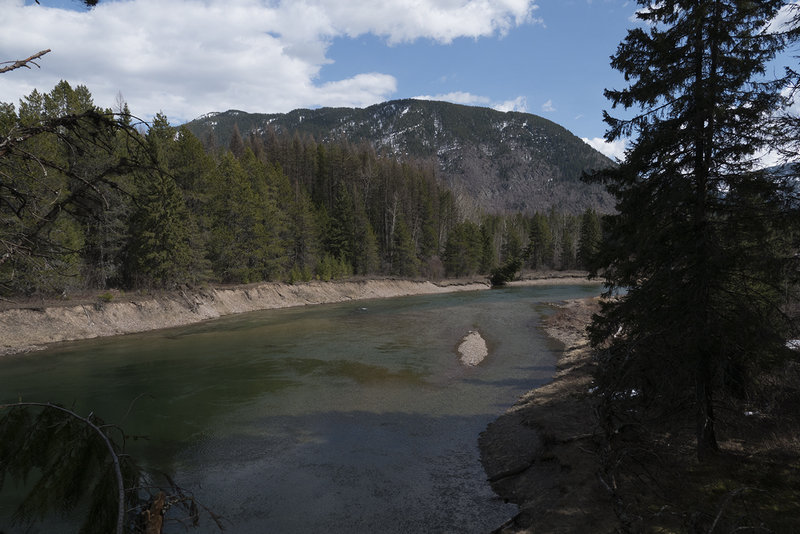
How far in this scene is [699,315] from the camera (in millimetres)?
8211

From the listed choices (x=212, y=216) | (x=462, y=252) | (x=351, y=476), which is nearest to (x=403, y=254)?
(x=462, y=252)

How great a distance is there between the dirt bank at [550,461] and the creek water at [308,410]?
1.70 feet

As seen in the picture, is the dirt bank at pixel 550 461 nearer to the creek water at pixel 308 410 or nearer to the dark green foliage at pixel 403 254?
the creek water at pixel 308 410

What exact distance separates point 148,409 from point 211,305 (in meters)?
24.9

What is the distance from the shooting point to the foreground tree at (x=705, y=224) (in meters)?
8.18

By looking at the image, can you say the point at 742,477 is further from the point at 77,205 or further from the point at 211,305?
the point at 211,305

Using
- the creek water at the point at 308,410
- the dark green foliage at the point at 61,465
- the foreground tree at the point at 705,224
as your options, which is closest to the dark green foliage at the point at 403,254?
the creek water at the point at 308,410

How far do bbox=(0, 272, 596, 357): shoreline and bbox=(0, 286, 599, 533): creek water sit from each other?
2329mm

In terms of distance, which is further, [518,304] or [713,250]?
[518,304]

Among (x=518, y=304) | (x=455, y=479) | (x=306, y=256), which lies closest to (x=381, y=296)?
(x=306, y=256)

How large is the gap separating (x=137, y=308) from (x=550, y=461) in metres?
31.0

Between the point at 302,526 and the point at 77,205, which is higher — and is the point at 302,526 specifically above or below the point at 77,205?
below

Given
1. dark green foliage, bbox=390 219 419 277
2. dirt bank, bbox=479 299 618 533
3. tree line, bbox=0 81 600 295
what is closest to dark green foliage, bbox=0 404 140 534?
tree line, bbox=0 81 600 295

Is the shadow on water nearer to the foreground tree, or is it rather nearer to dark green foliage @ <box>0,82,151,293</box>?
the foreground tree
